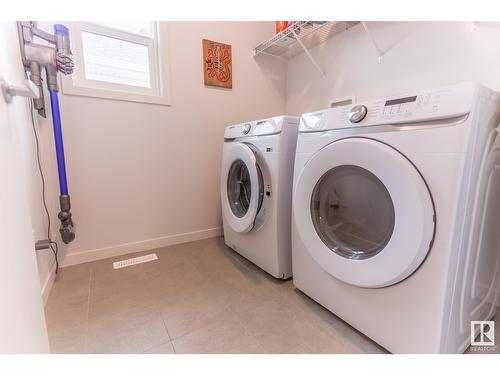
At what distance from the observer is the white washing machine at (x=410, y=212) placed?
69 cm

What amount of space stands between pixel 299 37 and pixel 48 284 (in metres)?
2.28

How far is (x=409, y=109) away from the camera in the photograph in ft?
2.46

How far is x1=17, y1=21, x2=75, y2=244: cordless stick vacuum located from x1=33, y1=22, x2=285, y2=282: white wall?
4.4 inches

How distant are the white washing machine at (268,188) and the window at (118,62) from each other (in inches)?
31.9

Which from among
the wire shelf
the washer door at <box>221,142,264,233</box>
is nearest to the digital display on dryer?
the washer door at <box>221,142,264,233</box>

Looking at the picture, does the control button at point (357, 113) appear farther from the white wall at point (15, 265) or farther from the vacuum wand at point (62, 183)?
the vacuum wand at point (62, 183)

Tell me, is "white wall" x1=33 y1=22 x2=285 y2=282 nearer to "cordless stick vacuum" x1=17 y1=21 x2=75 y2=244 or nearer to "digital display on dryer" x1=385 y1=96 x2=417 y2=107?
A: "cordless stick vacuum" x1=17 y1=21 x2=75 y2=244

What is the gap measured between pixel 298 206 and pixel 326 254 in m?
0.23

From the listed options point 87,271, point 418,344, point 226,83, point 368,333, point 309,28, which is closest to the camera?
point 418,344

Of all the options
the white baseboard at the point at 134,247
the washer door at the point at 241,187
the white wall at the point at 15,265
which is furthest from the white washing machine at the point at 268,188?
the white wall at the point at 15,265

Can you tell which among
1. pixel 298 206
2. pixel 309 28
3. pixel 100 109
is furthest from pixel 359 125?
pixel 100 109
